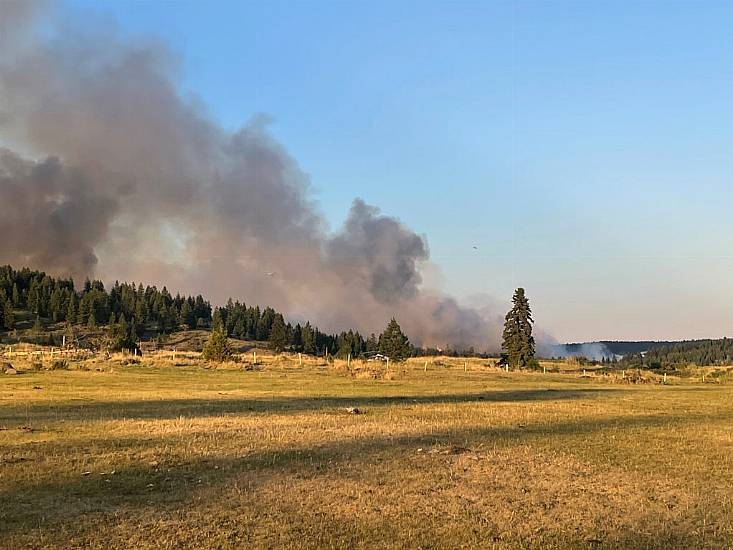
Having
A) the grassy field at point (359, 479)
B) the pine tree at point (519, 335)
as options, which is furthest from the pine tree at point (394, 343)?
the grassy field at point (359, 479)

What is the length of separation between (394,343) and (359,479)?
107 m

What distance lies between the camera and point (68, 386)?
4400 centimetres

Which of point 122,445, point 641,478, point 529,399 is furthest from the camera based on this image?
point 529,399

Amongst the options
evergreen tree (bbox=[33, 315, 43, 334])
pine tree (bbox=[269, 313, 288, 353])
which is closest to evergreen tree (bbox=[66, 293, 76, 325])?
evergreen tree (bbox=[33, 315, 43, 334])

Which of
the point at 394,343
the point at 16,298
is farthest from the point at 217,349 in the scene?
the point at 16,298

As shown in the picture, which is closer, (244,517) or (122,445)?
(244,517)

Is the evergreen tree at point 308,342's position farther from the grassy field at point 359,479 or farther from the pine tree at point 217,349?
the grassy field at point 359,479

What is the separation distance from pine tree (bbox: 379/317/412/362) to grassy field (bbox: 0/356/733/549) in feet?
296

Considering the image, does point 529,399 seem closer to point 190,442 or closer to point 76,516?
point 190,442

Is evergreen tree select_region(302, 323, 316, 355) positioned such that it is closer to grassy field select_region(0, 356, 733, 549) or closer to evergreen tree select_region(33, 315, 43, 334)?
evergreen tree select_region(33, 315, 43, 334)

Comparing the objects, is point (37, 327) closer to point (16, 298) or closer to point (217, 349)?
point (16, 298)

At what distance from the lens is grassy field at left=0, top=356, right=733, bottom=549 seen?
1076 centimetres

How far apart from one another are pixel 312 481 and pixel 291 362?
74.9 meters

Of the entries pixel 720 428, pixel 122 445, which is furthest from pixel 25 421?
pixel 720 428
